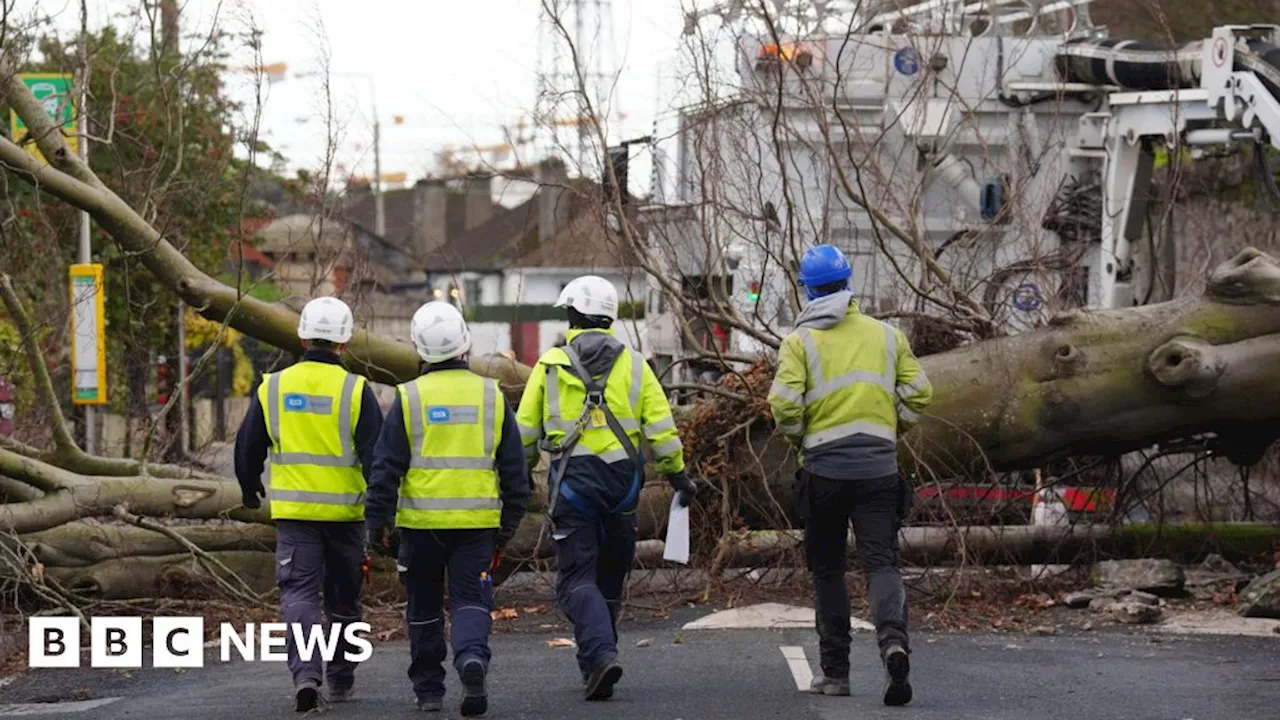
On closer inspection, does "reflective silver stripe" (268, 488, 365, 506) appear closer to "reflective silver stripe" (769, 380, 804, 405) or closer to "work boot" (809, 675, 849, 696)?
"reflective silver stripe" (769, 380, 804, 405)

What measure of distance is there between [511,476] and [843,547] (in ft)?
4.67

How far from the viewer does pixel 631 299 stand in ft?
38.3

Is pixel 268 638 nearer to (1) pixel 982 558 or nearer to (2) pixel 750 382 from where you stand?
(2) pixel 750 382

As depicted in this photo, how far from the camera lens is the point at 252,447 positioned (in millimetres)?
7805

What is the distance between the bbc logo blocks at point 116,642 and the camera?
9.54m

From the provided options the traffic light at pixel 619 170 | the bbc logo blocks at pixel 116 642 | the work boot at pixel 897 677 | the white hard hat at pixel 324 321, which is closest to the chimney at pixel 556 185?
the traffic light at pixel 619 170

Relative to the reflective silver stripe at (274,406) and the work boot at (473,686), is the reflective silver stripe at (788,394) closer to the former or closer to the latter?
the work boot at (473,686)

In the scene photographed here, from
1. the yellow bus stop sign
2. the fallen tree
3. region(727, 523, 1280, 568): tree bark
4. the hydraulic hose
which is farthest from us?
the hydraulic hose

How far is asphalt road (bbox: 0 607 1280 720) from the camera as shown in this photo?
297 inches

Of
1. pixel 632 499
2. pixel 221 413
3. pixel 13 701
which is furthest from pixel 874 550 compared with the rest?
pixel 221 413

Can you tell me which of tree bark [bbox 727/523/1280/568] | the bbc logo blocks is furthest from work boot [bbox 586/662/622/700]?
tree bark [bbox 727/523/1280/568]

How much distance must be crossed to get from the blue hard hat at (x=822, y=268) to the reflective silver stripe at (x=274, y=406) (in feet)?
7.15

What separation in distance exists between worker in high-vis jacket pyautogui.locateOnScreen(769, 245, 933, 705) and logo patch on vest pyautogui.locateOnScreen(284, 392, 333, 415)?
5.93 feet

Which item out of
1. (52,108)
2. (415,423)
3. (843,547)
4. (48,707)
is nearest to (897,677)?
(843,547)
